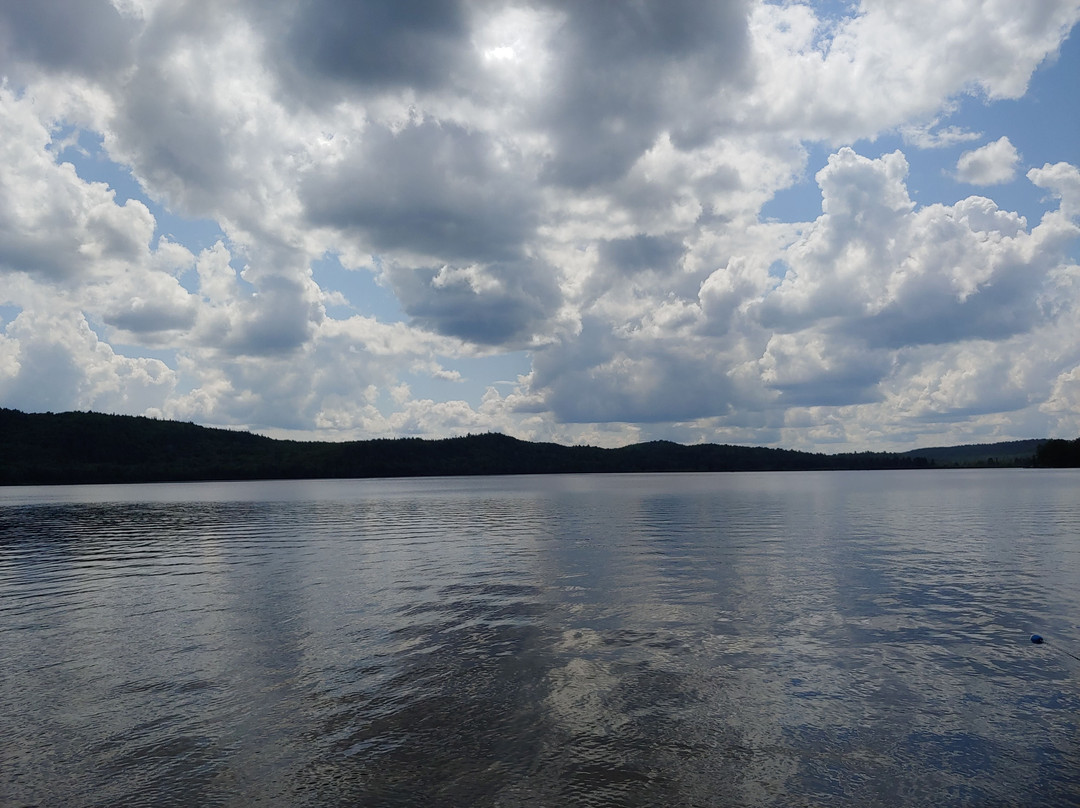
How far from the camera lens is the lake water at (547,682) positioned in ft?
42.9

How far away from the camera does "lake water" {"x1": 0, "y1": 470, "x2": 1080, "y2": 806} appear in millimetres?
13086

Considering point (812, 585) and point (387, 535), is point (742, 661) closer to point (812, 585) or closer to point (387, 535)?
point (812, 585)

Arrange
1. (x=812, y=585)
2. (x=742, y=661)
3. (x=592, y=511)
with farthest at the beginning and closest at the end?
(x=592, y=511)
(x=812, y=585)
(x=742, y=661)

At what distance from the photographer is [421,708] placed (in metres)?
16.8

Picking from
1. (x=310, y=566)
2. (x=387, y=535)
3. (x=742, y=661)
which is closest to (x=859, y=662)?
(x=742, y=661)

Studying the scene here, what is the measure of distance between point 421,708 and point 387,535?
151 ft

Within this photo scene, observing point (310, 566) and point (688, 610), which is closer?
point (688, 610)

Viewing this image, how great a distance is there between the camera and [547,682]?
18.8 meters

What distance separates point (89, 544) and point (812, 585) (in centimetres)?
5642

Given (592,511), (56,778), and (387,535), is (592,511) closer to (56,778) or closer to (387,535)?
(387,535)

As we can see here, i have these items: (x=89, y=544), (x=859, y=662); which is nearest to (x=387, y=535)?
(x=89, y=544)

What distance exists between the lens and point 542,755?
1412 centimetres

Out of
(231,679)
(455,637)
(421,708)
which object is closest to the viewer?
(421,708)

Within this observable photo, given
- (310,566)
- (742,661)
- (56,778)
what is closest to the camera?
(56,778)
